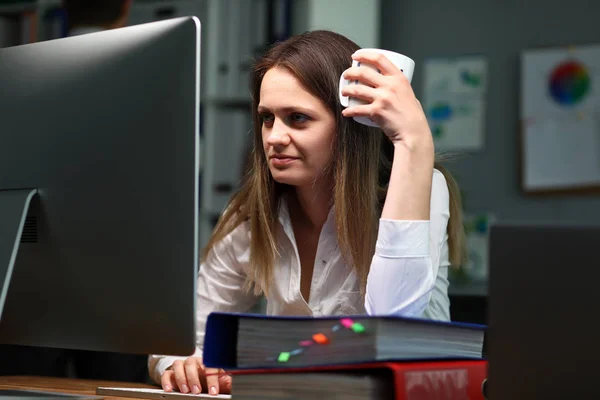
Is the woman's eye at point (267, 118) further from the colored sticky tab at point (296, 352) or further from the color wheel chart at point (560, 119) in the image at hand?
the color wheel chart at point (560, 119)

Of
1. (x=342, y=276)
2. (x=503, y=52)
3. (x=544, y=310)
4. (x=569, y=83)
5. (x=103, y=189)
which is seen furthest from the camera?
(x=503, y=52)

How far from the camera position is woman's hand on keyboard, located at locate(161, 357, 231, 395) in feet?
3.45

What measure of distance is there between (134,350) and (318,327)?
0.22m

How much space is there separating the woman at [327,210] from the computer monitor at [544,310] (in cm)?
39

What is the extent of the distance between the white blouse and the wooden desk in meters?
0.12

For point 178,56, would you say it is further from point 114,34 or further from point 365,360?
point 365,360

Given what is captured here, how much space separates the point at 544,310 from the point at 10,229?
0.59 meters

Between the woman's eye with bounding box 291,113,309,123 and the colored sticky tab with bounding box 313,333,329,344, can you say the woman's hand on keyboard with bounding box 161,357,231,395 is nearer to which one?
the colored sticky tab with bounding box 313,333,329,344

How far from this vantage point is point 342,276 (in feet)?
4.60

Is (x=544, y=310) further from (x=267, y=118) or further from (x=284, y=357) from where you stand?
(x=267, y=118)

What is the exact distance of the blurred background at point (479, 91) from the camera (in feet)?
9.70

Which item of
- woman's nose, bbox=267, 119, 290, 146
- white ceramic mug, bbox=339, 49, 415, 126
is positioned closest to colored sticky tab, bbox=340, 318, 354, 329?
white ceramic mug, bbox=339, 49, 415, 126

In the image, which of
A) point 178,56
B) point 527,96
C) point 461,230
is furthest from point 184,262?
point 527,96

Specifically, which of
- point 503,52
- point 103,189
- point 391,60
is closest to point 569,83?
point 503,52
